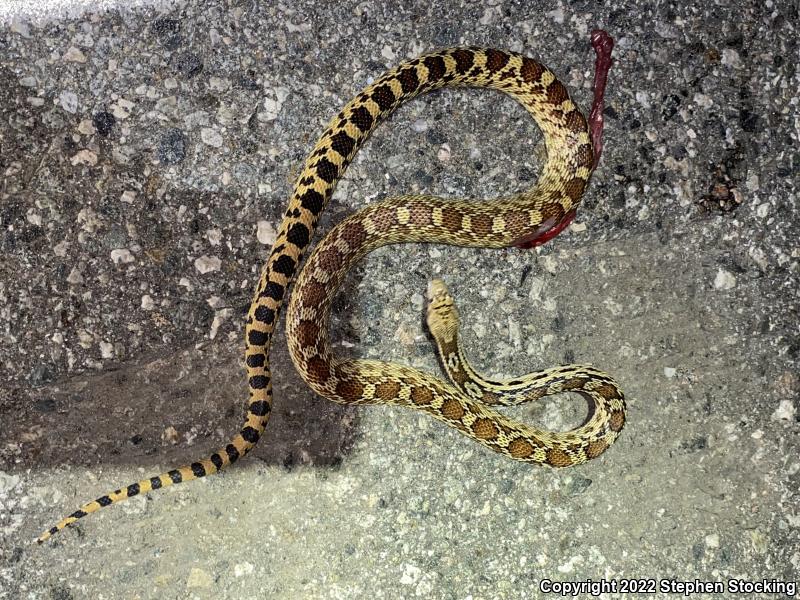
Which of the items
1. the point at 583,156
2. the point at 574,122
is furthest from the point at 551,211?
the point at 574,122

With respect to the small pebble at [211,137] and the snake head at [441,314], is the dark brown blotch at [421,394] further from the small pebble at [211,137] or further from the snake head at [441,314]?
the small pebble at [211,137]

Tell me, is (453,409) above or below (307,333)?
below

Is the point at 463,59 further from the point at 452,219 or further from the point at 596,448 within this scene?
the point at 596,448

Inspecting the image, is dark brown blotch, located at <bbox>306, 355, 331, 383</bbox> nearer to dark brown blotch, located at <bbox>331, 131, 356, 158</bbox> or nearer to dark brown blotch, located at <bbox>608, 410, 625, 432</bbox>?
dark brown blotch, located at <bbox>331, 131, 356, 158</bbox>

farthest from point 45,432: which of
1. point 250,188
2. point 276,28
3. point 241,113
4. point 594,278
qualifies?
point 594,278

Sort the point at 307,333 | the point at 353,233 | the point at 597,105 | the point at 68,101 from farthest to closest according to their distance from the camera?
the point at 597,105, the point at 68,101, the point at 353,233, the point at 307,333

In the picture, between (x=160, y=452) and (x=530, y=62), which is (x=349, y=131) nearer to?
(x=530, y=62)

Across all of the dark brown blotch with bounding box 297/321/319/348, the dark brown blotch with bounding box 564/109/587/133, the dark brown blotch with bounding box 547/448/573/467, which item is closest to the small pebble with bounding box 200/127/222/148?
the dark brown blotch with bounding box 297/321/319/348

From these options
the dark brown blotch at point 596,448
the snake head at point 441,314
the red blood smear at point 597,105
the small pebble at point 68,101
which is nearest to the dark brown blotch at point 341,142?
the snake head at point 441,314
